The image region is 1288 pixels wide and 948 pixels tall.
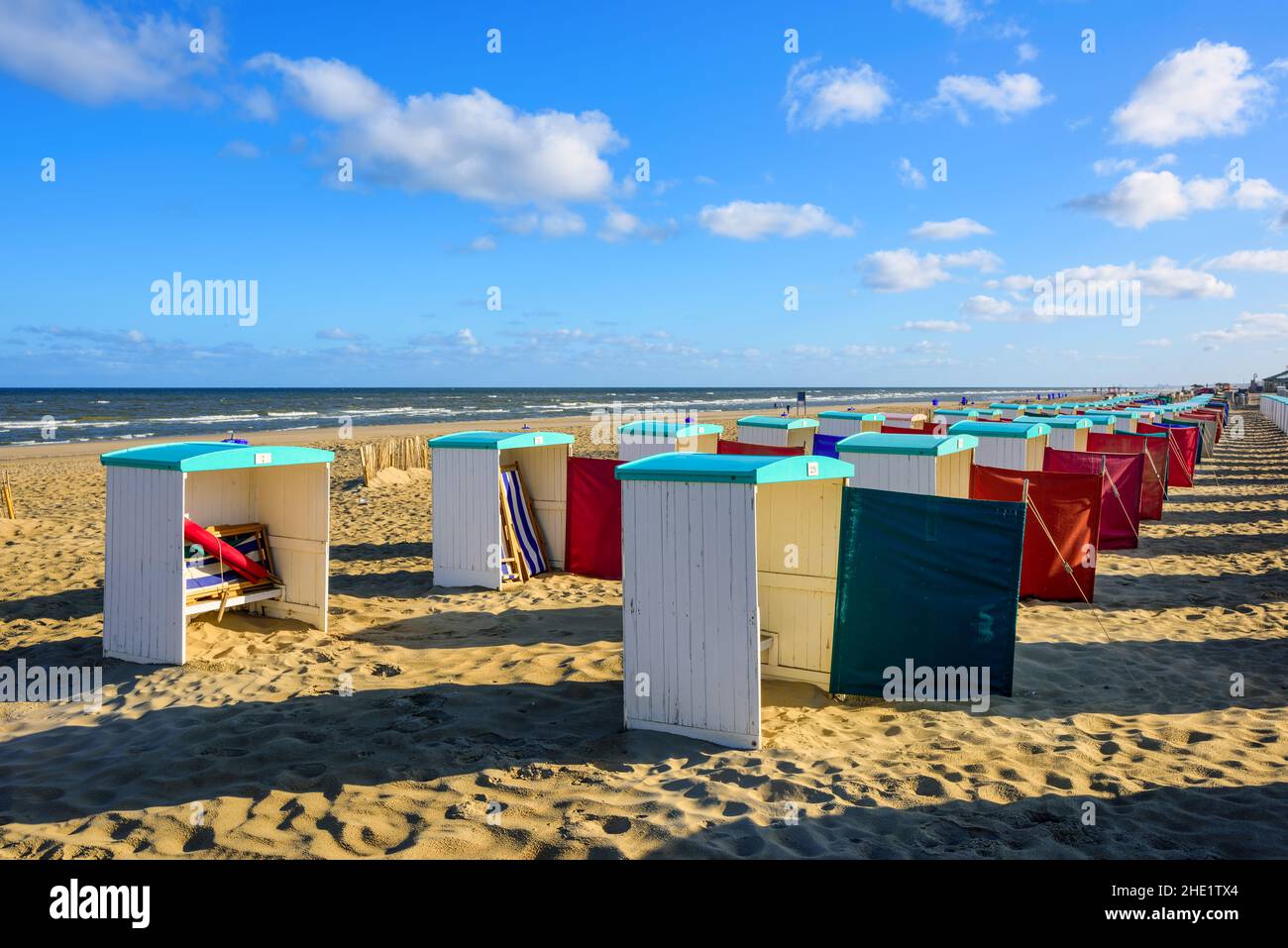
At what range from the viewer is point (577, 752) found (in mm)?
5438

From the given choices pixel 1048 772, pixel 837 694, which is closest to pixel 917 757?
pixel 1048 772

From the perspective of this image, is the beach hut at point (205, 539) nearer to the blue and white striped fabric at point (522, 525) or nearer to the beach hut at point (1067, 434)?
the blue and white striped fabric at point (522, 525)

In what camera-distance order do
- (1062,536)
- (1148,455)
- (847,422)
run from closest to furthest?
(1062,536) < (1148,455) < (847,422)

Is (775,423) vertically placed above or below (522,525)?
above

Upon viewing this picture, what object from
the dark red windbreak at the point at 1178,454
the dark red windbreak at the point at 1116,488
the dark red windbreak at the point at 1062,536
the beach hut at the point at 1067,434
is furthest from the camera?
the dark red windbreak at the point at 1178,454

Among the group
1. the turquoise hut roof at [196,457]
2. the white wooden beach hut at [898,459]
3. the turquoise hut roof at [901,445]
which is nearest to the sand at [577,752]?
the turquoise hut roof at [196,457]

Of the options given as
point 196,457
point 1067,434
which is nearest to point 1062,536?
point 1067,434

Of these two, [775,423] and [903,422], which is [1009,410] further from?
[775,423]

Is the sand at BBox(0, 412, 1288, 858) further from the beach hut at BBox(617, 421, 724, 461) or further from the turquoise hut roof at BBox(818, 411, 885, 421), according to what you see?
the turquoise hut roof at BBox(818, 411, 885, 421)

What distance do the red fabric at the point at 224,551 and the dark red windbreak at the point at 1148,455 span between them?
1501cm

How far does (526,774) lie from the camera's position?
5047 mm

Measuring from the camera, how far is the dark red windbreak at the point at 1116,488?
13.2 metres

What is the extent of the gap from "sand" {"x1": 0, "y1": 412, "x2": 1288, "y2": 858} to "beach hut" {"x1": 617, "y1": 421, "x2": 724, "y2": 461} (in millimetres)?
3395

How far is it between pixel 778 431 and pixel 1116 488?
5901 mm
